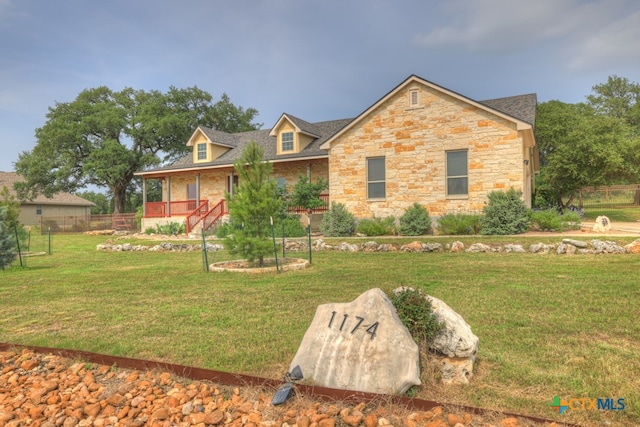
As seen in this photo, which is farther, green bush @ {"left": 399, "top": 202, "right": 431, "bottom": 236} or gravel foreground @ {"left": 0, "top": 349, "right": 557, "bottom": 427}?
green bush @ {"left": 399, "top": 202, "right": 431, "bottom": 236}

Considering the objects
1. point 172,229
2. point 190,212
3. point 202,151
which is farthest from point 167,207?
point 202,151

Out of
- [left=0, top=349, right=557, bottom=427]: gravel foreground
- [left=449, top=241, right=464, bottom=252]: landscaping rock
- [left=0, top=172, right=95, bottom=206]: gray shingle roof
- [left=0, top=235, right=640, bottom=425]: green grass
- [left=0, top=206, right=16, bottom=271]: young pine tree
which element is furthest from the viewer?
[left=0, top=172, right=95, bottom=206]: gray shingle roof

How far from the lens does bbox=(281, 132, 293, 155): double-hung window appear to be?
2327cm

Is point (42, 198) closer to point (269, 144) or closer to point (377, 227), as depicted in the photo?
point (269, 144)

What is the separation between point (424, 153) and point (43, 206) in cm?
4369

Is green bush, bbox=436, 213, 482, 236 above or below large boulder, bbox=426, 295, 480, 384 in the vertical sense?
above

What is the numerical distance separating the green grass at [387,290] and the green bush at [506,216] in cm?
448

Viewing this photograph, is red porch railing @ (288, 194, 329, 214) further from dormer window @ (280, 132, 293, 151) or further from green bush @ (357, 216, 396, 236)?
dormer window @ (280, 132, 293, 151)

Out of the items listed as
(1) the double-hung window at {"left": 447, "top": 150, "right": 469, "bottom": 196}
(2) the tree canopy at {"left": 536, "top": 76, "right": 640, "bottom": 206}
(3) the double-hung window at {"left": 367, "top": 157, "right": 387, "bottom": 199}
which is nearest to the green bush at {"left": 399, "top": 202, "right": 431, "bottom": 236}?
(1) the double-hung window at {"left": 447, "top": 150, "right": 469, "bottom": 196}

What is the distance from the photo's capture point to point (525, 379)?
316 cm

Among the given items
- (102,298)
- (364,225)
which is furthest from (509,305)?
(364,225)

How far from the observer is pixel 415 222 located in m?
16.2

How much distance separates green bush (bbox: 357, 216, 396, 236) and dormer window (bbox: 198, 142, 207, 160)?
1331cm

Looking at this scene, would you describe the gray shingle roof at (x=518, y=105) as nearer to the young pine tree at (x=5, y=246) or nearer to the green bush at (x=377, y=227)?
the green bush at (x=377, y=227)
